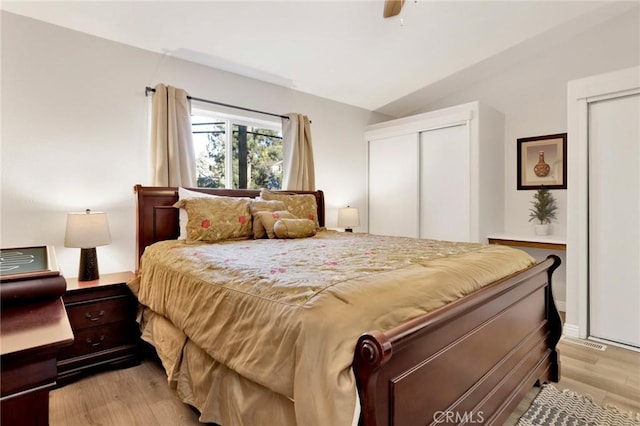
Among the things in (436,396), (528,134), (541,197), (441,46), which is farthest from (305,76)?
(436,396)

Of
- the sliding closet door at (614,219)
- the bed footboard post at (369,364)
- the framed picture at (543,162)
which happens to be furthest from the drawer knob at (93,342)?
the framed picture at (543,162)

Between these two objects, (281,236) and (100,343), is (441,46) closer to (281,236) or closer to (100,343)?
(281,236)

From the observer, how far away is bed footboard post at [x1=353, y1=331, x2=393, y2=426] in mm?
882

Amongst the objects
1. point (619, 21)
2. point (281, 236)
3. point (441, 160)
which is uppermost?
point (619, 21)

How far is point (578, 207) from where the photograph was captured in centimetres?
294

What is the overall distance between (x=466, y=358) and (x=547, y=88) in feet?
12.0

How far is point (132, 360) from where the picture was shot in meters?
2.41

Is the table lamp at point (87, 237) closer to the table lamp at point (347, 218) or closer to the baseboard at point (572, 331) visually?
the table lamp at point (347, 218)

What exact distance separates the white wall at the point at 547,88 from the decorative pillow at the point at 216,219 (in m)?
2.92

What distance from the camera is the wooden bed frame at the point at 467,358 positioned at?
3.15 feet

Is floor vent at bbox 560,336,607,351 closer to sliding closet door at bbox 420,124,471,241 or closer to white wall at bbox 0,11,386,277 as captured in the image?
sliding closet door at bbox 420,124,471,241

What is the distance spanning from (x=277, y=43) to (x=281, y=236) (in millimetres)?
1778

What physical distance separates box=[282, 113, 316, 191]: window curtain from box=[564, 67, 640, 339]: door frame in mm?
2538

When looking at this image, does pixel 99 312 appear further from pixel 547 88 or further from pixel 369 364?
pixel 547 88
